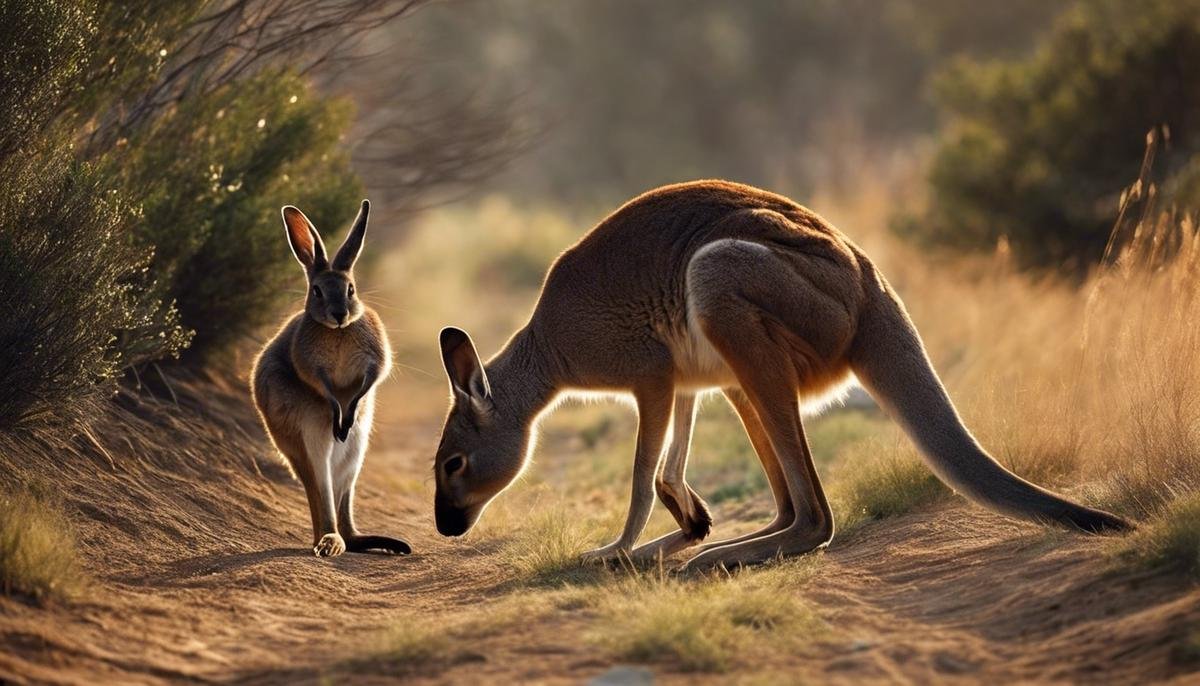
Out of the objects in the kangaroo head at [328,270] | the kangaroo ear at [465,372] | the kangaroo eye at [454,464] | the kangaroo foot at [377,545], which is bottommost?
the kangaroo foot at [377,545]

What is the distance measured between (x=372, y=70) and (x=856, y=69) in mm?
34224

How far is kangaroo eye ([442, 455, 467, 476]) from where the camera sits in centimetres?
798

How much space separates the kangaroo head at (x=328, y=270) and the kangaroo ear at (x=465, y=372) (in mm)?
643

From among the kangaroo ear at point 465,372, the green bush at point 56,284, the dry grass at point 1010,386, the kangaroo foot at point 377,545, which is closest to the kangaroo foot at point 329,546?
the kangaroo foot at point 377,545

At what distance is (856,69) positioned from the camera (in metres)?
45.8

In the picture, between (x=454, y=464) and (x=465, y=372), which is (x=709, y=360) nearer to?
(x=465, y=372)

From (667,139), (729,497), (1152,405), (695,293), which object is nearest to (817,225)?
(695,293)

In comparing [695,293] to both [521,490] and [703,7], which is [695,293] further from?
[703,7]

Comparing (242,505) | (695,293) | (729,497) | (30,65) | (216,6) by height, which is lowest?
(729,497)

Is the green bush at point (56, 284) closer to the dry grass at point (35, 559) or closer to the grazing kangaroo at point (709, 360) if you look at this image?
the dry grass at point (35, 559)

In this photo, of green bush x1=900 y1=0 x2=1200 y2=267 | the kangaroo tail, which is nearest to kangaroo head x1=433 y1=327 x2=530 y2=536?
the kangaroo tail

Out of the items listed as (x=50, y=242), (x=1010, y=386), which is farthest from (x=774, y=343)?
(x=1010, y=386)

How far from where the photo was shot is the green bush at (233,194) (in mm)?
9672

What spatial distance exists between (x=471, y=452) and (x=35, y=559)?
2629 millimetres
